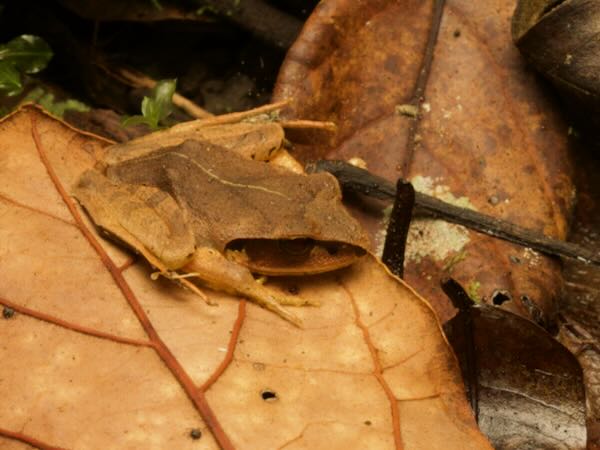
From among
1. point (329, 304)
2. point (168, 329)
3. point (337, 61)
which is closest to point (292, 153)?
point (337, 61)

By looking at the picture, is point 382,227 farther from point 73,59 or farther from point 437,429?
point 73,59

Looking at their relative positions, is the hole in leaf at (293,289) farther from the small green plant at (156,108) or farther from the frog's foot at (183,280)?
the small green plant at (156,108)

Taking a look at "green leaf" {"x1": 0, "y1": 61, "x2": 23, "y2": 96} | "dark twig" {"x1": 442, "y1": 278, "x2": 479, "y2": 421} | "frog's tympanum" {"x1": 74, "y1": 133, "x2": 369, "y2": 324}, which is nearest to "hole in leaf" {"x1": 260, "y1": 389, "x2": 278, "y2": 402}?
"frog's tympanum" {"x1": 74, "y1": 133, "x2": 369, "y2": 324}

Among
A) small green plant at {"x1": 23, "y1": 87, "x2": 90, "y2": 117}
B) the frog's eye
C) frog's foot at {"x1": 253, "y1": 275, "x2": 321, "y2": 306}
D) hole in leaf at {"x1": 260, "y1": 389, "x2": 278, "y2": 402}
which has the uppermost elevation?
the frog's eye

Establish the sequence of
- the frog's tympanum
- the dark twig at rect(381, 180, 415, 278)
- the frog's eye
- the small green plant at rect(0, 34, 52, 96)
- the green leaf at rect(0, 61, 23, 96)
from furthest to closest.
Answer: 1. the small green plant at rect(0, 34, 52, 96)
2. the green leaf at rect(0, 61, 23, 96)
3. the dark twig at rect(381, 180, 415, 278)
4. the frog's eye
5. the frog's tympanum

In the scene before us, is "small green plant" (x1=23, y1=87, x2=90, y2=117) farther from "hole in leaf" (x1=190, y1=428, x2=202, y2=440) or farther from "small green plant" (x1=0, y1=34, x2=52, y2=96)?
"hole in leaf" (x1=190, y1=428, x2=202, y2=440)

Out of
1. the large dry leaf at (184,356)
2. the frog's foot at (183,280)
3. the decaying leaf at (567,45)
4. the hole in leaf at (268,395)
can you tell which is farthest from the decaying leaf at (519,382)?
the decaying leaf at (567,45)

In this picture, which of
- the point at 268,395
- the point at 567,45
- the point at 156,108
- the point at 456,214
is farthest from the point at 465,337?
the point at 156,108
